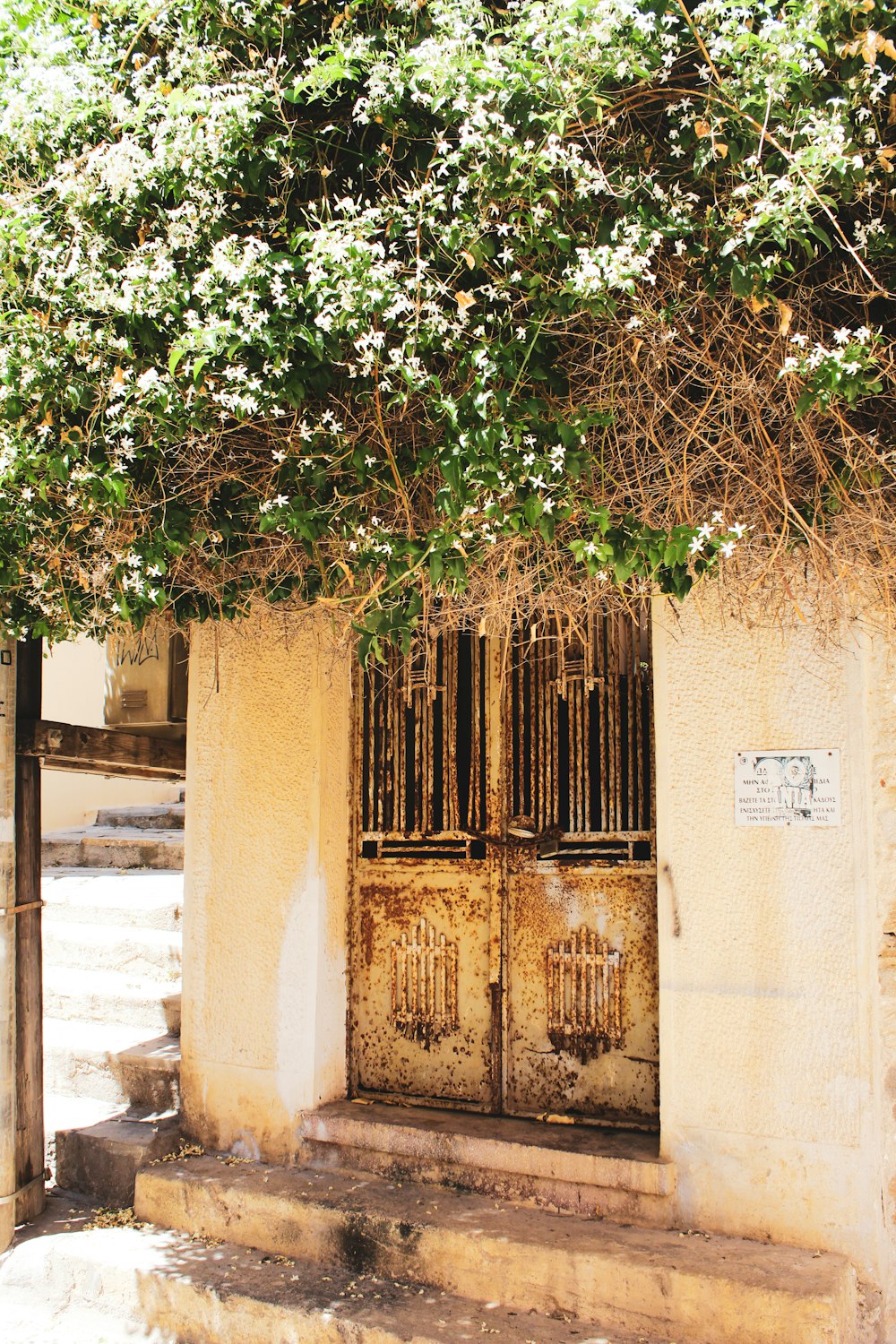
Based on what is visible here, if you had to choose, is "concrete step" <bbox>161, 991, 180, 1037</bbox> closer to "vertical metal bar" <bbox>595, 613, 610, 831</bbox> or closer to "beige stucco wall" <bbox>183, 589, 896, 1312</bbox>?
"beige stucco wall" <bbox>183, 589, 896, 1312</bbox>

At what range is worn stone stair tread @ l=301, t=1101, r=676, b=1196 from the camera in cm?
400

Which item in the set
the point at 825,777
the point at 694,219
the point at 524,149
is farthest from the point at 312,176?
the point at 825,777

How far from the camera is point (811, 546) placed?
345cm

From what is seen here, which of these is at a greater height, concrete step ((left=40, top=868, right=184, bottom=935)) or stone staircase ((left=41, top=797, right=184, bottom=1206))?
concrete step ((left=40, top=868, right=184, bottom=935))

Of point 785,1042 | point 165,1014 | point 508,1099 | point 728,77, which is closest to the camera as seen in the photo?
point 728,77

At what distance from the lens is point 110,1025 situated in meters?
6.54

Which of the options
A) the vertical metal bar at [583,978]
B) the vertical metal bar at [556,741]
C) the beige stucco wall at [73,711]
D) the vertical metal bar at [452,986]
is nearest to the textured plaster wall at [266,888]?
the vertical metal bar at [452,986]

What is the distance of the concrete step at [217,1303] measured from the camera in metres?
3.72

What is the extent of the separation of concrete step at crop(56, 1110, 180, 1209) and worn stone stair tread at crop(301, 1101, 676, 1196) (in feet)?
2.74

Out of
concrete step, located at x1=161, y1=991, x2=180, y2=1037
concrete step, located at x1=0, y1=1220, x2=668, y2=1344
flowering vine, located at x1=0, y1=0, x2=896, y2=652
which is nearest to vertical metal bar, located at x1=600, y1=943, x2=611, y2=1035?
concrete step, located at x1=0, y1=1220, x2=668, y2=1344

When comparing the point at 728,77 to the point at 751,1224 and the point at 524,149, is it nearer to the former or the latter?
the point at 524,149

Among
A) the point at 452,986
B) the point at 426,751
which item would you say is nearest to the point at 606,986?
the point at 452,986

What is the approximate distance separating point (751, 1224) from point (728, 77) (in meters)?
3.62

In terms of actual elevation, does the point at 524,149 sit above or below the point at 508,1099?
above
